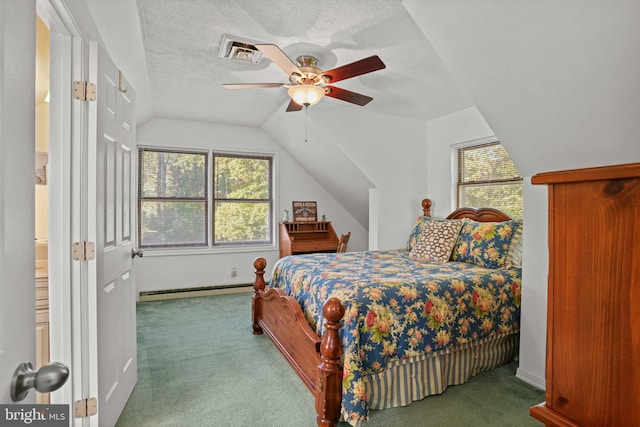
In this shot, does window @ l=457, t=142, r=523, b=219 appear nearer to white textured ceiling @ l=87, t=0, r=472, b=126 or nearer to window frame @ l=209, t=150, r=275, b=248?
white textured ceiling @ l=87, t=0, r=472, b=126

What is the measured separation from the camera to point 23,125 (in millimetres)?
667

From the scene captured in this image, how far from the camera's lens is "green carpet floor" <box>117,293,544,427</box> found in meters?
1.93

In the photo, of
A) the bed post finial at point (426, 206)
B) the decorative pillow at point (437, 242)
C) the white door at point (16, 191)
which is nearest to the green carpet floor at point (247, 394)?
the decorative pillow at point (437, 242)

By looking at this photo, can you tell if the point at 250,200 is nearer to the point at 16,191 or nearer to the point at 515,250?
the point at 515,250

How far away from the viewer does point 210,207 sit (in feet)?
16.0

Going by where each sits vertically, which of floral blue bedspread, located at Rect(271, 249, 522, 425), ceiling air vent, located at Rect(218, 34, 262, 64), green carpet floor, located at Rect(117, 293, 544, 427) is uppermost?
ceiling air vent, located at Rect(218, 34, 262, 64)

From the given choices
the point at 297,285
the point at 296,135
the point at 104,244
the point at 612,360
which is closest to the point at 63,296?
the point at 104,244

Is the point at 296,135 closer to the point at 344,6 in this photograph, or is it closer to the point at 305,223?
the point at 305,223

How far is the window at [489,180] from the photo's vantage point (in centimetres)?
342

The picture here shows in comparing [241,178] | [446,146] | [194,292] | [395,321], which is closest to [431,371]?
[395,321]

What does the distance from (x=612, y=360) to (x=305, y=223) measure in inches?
185

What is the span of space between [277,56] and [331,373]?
1.93m

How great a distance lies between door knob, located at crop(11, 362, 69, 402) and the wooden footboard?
1.32 m

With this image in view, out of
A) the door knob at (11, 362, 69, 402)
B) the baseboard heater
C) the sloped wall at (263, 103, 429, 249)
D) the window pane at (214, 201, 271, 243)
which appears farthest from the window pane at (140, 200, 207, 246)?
the door knob at (11, 362, 69, 402)
